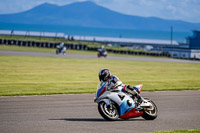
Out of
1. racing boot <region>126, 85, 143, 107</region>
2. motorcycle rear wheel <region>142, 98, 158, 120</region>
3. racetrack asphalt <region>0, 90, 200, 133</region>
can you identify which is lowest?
racetrack asphalt <region>0, 90, 200, 133</region>

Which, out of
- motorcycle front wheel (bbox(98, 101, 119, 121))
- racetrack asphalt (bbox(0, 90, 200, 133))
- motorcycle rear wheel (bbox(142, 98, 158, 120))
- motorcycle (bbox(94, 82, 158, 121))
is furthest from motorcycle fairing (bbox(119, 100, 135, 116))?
motorcycle rear wheel (bbox(142, 98, 158, 120))

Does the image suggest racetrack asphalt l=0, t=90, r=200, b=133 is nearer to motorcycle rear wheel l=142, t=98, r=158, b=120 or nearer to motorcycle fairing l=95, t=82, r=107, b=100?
motorcycle rear wheel l=142, t=98, r=158, b=120

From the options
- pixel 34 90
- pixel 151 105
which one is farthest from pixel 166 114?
pixel 34 90

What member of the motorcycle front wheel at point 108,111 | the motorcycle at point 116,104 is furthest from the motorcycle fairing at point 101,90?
the motorcycle front wheel at point 108,111

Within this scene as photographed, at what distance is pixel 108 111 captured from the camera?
1132 cm

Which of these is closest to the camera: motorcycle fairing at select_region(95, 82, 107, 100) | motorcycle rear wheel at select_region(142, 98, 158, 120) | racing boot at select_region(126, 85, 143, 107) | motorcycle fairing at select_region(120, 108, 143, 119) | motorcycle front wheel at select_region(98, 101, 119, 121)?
motorcycle front wheel at select_region(98, 101, 119, 121)

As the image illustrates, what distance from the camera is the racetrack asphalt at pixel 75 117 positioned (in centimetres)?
1006

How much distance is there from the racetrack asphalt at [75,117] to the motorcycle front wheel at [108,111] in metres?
0.16

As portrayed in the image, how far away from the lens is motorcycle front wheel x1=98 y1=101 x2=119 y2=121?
11062 millimetres

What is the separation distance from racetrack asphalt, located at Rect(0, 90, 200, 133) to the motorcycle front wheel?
16 centimetres

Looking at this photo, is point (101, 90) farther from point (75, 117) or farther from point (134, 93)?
point (75, 117)

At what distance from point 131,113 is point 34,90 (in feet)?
30.6

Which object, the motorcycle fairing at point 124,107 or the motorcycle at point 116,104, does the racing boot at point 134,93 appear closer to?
the motorcycle at point 116,104

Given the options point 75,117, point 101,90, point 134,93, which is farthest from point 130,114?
point 75,117
